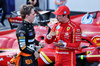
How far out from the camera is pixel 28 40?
8.61 feet

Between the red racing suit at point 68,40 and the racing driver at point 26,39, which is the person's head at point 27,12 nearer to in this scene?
the racing driver at point 26,39

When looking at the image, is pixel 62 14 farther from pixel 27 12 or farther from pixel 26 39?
pixel 26 39

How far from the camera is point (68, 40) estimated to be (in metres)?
2.98

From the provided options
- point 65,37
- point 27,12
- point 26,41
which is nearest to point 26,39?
point 26,41

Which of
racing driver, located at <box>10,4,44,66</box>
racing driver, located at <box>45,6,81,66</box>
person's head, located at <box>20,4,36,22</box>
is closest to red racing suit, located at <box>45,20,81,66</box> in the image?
racing driver, located at <box>45,6,81,66</box>

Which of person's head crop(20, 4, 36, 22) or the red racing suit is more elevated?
person's head crop(20, 4, 36, 22)

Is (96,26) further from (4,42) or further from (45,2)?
(45,2)

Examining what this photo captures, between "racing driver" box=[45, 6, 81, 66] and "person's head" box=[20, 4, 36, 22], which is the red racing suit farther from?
"person's head" box=[20, 4, 36, 22]

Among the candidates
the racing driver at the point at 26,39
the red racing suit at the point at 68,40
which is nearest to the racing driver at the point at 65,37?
the red racing suit at the point at 68,40

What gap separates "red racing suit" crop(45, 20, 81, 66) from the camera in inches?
115

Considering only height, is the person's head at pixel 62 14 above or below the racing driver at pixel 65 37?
above

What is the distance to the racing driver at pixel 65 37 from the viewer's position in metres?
2.93

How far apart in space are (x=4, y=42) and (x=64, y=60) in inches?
83.2

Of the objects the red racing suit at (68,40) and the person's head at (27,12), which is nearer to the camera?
the person's head at (27,12)
